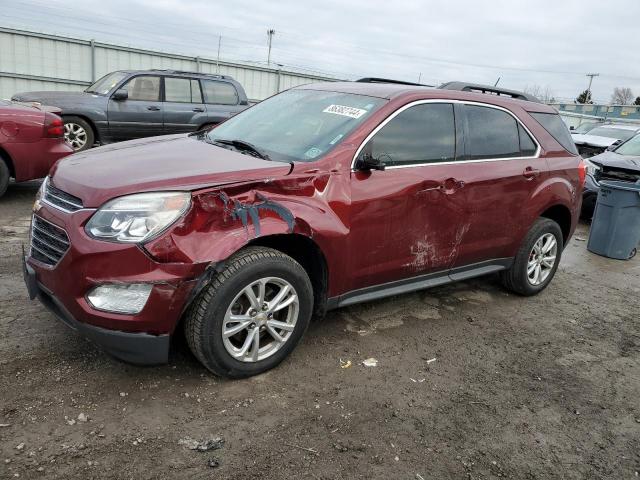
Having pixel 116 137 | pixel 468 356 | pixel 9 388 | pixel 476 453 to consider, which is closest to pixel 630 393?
pixel 468 356

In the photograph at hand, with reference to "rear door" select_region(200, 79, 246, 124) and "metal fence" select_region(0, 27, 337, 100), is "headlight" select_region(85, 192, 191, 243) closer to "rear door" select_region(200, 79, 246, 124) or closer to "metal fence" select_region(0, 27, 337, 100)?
"rear door" select_region(200, 79, 246, 124)

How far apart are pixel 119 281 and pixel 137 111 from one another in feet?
26.6

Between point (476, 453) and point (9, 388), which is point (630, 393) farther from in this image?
point (9, 388)

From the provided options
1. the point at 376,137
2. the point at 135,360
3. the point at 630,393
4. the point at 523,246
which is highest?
the point at 376,137

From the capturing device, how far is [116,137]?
9820 mm

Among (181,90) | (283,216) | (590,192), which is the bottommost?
(590,192)

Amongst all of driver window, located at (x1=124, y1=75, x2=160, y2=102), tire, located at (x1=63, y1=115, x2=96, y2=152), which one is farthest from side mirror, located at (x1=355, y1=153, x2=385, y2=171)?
driver window, located at (x1=124, y1=75, x2=160, y2=102)

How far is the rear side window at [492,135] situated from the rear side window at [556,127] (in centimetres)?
32

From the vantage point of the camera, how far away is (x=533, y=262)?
4836 millimetres

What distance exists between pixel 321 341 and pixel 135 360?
4.43ft

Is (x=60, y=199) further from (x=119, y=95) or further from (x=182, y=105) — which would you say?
(x=182, y=105)

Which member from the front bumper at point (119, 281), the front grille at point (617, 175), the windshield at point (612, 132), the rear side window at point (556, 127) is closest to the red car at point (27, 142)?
the front bumper at point (119, 281)

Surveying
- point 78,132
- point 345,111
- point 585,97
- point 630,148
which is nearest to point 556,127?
point 345,111

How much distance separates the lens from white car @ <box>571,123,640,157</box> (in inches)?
496
